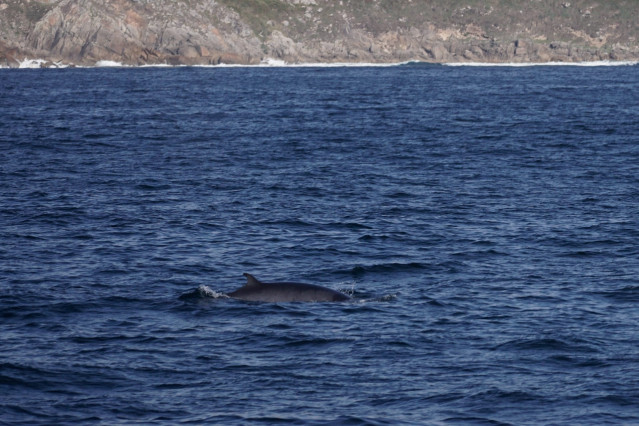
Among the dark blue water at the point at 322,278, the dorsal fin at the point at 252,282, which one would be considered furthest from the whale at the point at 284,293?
the dark blue water at the point at 322,278

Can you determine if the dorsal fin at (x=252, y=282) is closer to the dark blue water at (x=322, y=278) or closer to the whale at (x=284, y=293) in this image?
the whale at (x=284, y=293)

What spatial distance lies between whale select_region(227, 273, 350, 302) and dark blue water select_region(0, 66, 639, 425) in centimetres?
47

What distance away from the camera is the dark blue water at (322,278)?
1897cm

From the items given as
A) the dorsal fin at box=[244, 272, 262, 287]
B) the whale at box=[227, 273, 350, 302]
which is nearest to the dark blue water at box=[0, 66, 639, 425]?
the whale at box=[227, 273, 350, 302]

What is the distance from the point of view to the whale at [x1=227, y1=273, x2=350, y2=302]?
2545 centimetres

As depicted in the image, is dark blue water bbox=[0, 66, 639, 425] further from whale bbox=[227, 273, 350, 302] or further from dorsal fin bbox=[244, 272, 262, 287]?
dorsal fin bbox=[244, 272, 262, 287]

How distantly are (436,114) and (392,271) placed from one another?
58.2 metres

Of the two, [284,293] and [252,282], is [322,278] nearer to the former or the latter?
[284,293]

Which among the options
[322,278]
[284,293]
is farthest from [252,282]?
[322,278]

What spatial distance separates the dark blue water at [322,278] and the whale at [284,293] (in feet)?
1.54

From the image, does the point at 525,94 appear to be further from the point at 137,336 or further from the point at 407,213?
the point at 137,336

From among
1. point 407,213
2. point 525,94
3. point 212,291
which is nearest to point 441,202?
point 407,213

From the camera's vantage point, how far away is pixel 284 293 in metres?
25.6

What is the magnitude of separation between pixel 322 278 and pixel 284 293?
2.78m
